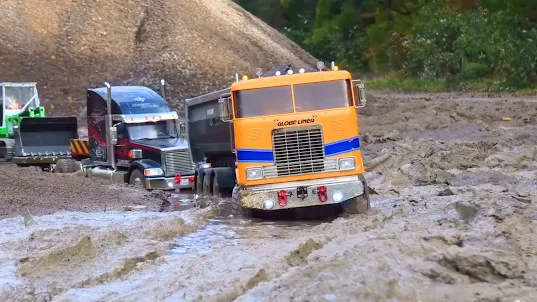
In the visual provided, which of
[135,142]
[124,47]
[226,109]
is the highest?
[124,47]

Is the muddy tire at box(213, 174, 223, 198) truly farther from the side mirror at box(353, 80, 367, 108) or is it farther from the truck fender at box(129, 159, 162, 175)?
the side mirror at box(353, 80, 367, 108)

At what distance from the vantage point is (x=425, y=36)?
5156cm

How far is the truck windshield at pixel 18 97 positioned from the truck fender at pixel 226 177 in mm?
13722

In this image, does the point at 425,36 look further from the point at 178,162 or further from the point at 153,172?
the point at 153,172

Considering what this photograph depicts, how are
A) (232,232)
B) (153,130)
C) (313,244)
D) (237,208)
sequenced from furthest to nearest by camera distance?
(153,130) → (237,208) → (232,232) → (313,244)

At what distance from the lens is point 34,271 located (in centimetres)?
1140

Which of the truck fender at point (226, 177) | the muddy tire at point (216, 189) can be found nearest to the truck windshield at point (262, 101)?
the truck fender at point (226, 177)

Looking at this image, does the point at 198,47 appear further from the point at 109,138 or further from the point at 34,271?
the point at 34,271

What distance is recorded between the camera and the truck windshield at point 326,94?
1560 cm

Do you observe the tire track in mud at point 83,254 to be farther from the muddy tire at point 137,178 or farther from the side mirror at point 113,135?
the side mirror at point 113,135

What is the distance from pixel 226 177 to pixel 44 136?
11801mm

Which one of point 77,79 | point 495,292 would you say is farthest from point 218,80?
point 495,292

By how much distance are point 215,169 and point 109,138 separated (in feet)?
19.2

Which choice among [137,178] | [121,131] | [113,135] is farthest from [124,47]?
[137,178]
